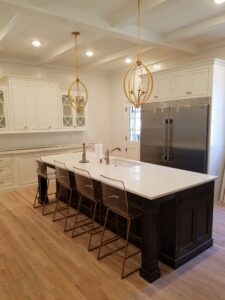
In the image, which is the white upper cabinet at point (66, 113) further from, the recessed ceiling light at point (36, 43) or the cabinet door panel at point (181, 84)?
the cabinet door panel at point (181, 84)

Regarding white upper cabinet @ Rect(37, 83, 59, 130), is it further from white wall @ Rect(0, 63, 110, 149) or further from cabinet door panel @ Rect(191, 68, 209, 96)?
cabinet door panel @ Rect(191, 68, 209, 96)

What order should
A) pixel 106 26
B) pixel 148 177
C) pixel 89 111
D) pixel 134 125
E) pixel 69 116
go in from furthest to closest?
pixel 89 111 → pixel 134 125 → pixel 69 116 → pixel 106 26 → pixel 148 177

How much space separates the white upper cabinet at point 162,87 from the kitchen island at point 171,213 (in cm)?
215

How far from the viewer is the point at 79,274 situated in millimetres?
2424

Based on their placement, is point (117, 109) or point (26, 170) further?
point (117, 109)

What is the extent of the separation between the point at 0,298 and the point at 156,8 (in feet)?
11.3

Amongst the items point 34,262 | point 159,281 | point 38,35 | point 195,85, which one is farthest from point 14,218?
point 195,85

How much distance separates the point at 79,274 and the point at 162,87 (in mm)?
3637

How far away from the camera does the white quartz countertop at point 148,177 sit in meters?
2.29

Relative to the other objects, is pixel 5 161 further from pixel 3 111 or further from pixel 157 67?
pixel 157 67

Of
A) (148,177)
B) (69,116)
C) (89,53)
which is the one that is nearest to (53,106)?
(69,116)

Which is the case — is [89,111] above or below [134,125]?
above

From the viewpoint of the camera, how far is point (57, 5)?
9.41ft

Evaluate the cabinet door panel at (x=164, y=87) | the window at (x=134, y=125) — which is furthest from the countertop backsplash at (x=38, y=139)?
the cabinet door panel at (x=164, y=87)
